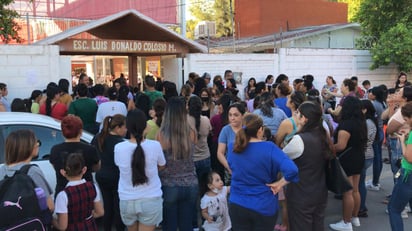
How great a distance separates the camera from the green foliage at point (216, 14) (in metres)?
48.5

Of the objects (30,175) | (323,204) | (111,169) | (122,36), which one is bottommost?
(323,204)

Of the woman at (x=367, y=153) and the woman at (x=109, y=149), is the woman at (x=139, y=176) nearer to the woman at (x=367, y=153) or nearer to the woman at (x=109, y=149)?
the woman at (x=109, y=149)

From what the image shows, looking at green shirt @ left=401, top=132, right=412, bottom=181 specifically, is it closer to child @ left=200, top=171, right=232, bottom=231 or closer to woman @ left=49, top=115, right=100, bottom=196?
child @ left=200, top=171, right=232, bottom=231

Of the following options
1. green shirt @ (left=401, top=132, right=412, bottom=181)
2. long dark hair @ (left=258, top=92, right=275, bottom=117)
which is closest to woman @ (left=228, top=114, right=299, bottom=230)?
green shirt @ (left=401, top=132, right=412, bottom=181)

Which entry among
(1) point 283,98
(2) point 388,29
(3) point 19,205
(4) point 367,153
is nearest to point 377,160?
(4) point 367,153

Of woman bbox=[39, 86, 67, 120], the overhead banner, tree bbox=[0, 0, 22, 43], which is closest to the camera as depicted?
woman bbox=[39, 86, 67, 120]

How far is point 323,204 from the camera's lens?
3.94 metres

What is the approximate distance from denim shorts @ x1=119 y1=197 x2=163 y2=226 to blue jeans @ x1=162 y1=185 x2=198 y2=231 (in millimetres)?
270

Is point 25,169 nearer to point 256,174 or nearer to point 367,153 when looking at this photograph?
point 256,174

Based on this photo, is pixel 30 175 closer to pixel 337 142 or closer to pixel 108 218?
pixel 108 218

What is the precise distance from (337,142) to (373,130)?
1176mm

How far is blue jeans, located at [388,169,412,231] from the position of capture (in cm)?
420

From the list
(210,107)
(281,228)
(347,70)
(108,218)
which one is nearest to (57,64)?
(210,107)

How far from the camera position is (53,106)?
642 centimetres
